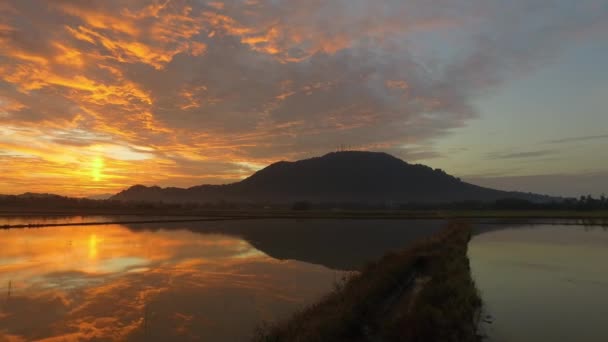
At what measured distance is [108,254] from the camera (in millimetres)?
21000

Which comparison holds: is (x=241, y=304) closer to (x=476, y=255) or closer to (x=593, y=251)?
(x=476, y=255)

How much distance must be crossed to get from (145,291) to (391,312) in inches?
321

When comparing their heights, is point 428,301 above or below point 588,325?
above

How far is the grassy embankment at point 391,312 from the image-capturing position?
7672 mm

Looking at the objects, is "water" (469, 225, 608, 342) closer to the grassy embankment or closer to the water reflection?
the grassy embankment

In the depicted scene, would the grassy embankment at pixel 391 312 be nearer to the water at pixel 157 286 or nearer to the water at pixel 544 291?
the water at pixel 544 291

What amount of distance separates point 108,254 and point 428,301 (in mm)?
17809

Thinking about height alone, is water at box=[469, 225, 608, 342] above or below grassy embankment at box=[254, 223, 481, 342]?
below

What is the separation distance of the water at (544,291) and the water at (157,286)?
5.44m

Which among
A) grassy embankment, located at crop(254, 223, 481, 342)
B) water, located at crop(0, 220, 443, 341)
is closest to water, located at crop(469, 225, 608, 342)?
grassy embankment, located at crop(254, 223, 481, 342)

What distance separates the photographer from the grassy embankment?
767 centimetres

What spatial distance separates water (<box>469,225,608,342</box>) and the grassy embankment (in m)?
0.99

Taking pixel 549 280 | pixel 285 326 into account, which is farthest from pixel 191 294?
pixel 549 280

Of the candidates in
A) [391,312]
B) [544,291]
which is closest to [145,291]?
[391,312]
